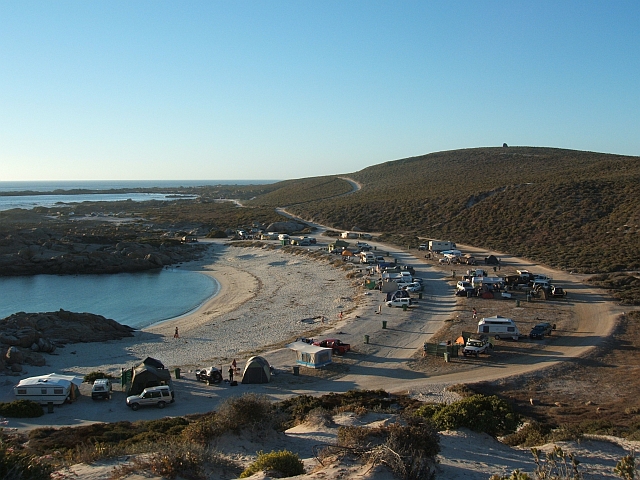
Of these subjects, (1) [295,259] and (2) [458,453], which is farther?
(1) [295,259]

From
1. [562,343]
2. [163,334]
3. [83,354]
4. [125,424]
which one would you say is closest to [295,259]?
[163,334]

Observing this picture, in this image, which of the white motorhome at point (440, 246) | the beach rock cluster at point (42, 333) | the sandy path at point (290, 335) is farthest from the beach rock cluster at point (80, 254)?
the white motorhome at point (440, 246)

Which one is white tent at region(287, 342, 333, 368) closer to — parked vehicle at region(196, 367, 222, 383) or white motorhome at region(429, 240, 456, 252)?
parked vehicle at region(196, 367, 222, 383)

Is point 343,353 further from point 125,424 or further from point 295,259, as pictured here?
point 295,259

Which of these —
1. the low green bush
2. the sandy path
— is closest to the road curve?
the sandy path

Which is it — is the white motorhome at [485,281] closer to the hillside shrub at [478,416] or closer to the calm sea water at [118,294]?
the calm sea water at [118,294]
